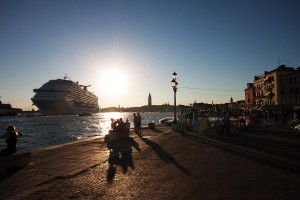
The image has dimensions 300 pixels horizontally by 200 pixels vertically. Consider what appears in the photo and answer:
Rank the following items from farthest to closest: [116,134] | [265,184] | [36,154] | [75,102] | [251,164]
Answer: [75,102] < [116,134] < [36,154] < [251,164] < [265,184]

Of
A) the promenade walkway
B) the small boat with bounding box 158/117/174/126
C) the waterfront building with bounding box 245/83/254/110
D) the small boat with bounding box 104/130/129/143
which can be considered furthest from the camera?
the waterfront building with bounding box 245/83/254/110

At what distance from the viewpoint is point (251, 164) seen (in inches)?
356

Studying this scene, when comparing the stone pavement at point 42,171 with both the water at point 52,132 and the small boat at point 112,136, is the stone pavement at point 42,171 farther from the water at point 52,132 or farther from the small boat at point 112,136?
the water at point 52,132

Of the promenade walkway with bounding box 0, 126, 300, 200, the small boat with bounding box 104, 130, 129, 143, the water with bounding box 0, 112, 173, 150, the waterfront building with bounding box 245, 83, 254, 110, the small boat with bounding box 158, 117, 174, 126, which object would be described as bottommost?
the water with bounding box 0, 112, 173, 150

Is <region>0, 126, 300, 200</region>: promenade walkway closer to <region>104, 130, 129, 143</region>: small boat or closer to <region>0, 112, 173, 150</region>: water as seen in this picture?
<region>104, 130, 129, 143</region>: small boat

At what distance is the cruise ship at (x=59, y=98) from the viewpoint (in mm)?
110262

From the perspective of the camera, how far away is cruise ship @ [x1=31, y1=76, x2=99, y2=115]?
110262 millimetres

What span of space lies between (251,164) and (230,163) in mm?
650

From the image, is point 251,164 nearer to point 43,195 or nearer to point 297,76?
point 43,195

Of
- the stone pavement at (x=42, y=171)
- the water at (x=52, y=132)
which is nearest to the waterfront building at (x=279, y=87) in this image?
the water at (x=52, y=132)

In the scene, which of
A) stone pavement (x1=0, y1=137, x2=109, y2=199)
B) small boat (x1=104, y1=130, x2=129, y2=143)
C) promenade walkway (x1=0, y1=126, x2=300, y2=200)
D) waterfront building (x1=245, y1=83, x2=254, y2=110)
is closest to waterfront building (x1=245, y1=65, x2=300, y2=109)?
waterfront building (x1=245, y1=83, x2=254, y2=110)

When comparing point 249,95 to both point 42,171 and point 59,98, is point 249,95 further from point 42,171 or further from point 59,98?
point 42,171

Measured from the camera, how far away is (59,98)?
110m

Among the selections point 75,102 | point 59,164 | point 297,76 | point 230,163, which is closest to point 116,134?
point 59,164
